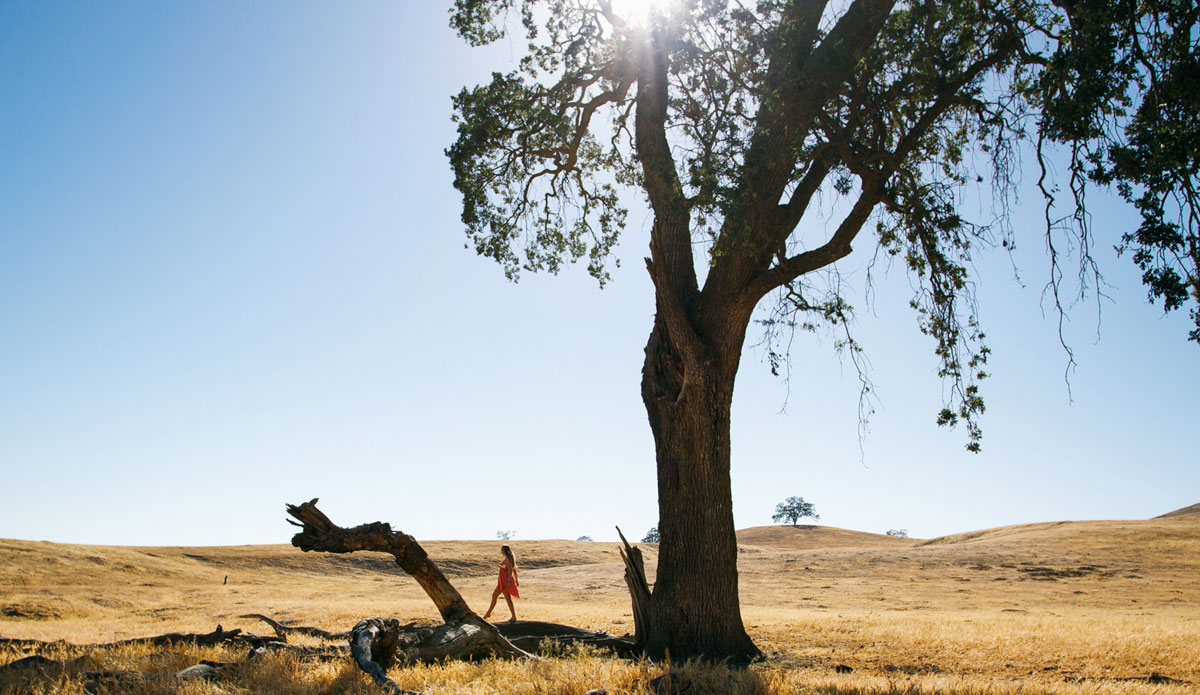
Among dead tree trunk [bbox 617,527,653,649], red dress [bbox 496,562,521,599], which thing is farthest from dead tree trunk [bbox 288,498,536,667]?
red dress [bbox 496,562,521,599]

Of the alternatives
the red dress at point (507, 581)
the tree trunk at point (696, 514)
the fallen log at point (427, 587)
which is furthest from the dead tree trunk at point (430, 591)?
the red dress at point (507, 581)

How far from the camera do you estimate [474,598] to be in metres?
27.0

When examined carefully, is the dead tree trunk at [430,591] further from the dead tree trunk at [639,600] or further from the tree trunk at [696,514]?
the dead tree trunk at [639,600]

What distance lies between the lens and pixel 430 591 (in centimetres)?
943

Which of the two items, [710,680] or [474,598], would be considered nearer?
[710,680]

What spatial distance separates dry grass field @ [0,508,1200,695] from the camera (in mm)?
6852

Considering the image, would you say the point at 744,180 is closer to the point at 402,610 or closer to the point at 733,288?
the point at 733,288

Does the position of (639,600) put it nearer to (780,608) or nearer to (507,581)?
(507,581)

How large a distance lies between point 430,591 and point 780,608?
58.2ft

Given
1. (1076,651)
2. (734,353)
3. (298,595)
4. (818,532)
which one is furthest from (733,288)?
(818,532)

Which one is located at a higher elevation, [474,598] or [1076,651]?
[1076,651]

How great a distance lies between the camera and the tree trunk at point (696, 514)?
992 centimetres

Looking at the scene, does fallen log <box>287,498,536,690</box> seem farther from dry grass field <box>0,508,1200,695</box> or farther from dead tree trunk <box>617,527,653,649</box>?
dead tree trunk <box>617,527,653,649</box>

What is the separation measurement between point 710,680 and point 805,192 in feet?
24.4
